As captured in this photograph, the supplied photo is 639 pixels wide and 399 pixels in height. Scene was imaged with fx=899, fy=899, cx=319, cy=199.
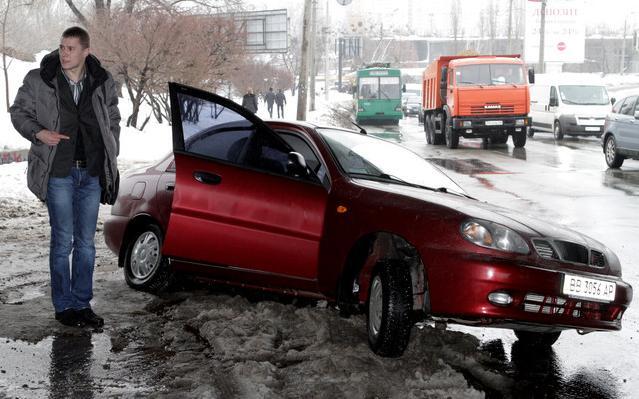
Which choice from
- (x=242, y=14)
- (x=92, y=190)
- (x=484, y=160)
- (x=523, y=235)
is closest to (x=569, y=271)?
(x=523, y=235)

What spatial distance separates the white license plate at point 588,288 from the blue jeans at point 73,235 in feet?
9.92

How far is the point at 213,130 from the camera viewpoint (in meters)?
5.96

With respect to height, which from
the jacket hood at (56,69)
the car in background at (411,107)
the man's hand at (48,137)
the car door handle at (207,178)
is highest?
the jacket hood at (56,69)

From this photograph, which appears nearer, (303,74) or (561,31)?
(303,74)

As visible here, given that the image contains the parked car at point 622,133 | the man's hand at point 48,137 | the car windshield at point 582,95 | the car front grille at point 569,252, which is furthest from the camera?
the car windshield at point 582,95

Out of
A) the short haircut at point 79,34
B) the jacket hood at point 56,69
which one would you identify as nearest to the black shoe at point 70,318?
the jacket hood at point 56,69

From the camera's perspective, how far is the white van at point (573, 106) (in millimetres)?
30047

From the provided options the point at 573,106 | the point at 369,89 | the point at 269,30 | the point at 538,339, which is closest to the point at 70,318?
the point at 538,339

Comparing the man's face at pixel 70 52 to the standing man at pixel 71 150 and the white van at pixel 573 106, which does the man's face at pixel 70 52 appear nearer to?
the standing man at pixel 71 150

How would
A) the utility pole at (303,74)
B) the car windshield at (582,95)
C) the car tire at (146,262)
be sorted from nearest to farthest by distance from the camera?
the car tire at (146,262)
the car windshield at (582,95)
the utility pole at (303,74)

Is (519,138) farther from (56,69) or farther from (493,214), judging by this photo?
(56,69)

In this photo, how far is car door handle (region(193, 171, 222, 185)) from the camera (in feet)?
19.5

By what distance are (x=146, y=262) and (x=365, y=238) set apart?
2.28 metres

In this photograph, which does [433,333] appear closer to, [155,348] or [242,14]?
[155,348]
